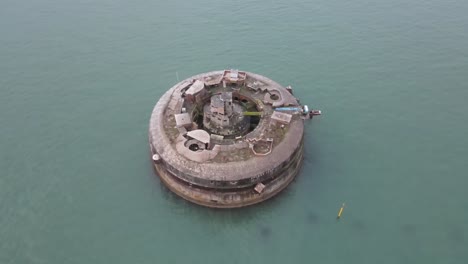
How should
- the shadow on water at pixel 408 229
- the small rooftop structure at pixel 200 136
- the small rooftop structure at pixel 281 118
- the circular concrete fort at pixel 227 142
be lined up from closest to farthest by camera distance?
1. the shadow on water at pixel 408 229
2. the circular concrete fort at pixel 227 142
3. the small rooftop structure at pixel 200 136
4. the small rooftop structure at pixel 281 118

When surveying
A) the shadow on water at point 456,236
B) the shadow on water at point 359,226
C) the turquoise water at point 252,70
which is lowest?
the shadow on water at point 456,236

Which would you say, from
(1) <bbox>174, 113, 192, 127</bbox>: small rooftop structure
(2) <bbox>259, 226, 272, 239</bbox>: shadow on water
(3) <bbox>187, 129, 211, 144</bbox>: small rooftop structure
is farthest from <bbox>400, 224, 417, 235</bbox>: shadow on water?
(1) <bbox>174, 113, 192, 127</bbox>: small rooftop structure

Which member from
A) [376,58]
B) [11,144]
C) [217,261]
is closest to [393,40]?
[376,58]

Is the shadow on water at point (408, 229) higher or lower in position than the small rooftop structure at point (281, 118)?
lower

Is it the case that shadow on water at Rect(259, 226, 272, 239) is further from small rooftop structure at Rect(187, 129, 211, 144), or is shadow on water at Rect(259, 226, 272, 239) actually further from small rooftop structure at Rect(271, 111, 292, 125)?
small rooftop structure at Rect(271, 111, 292, 125)

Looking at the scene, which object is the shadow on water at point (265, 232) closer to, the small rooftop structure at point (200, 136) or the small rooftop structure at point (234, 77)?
the small rooftop structure at point (200, 136)

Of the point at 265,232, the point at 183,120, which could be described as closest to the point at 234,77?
the point at 183,120

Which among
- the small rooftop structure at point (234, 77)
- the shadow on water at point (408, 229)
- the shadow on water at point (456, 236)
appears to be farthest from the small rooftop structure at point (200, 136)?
the shadow on water at point (456, 236)

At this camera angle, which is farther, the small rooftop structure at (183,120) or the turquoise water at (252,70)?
the small rooftop structure at (183,120)

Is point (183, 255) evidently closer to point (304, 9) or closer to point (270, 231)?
point (270, 231)
